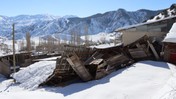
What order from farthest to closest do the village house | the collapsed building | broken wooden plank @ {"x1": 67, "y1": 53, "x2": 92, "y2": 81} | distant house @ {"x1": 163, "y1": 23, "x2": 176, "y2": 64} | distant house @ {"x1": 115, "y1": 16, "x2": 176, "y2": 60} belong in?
the village house
distant house @ {"x1": 115, "y1": 16, "x2": 176, "y2": 60}
distant house @ {"x1": 163, "y1": 23, "x2": 176, "y2": 64}
the collapsed building
broken wooden plank @ {"x1": 67, "y1": 53, "x2": 92, "y2": 81}

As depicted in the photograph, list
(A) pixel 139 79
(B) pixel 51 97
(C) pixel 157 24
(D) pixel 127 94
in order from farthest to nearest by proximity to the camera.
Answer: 1. (C) pixel 157 24
2. (A) pixel 139 79
3. (B) pixel 51 97
4. (D) pixel 127 94

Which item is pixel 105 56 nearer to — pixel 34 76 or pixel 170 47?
pixel 170 47

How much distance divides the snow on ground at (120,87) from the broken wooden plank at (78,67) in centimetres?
63

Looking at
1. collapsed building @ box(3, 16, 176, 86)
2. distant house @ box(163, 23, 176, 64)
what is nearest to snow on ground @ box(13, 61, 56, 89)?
collapsed building @ box(3, 16, 176, 86)

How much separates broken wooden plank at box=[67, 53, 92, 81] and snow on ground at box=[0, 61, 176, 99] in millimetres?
632

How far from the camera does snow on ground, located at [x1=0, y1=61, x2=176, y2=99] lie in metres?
14.4

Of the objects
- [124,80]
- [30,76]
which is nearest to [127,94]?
[124,80]

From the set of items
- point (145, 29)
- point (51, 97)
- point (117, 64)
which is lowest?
point (51, 97)

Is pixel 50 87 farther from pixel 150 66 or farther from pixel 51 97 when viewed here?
pixel 150 66

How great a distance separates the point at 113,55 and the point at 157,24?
351 inches

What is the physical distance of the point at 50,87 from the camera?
18.7 meters

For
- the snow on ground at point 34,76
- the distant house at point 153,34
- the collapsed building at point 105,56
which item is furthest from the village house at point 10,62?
the distant house at point 153,34

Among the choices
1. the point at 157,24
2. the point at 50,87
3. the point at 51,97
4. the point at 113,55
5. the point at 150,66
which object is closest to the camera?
the point at 51,97

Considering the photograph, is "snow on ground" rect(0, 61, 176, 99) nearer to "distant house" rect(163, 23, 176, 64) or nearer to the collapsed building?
the collapsed building
